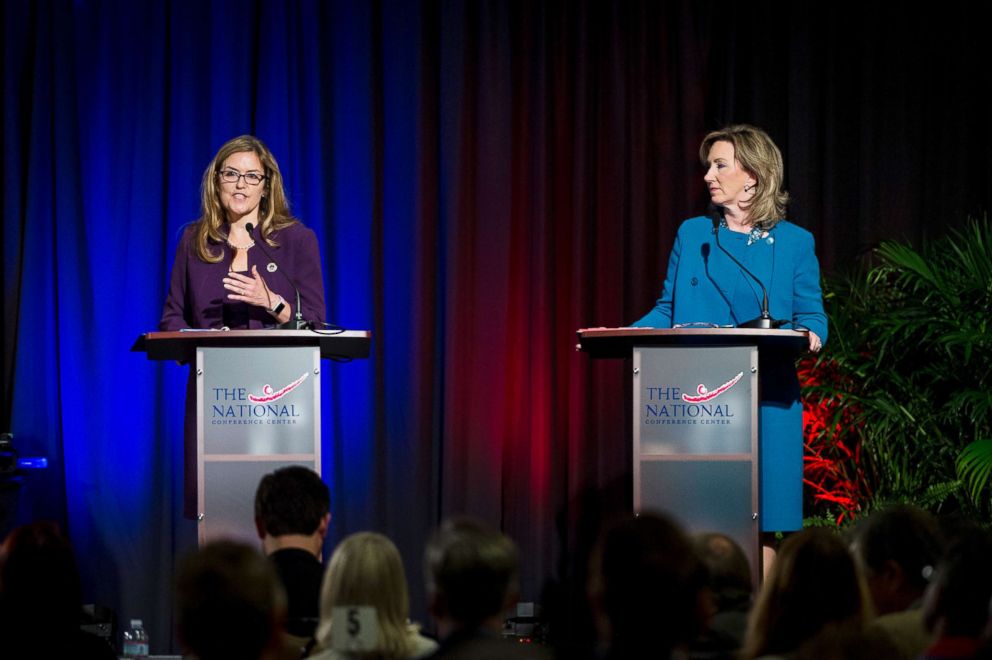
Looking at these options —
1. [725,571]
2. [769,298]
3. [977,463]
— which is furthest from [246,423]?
[977,463]

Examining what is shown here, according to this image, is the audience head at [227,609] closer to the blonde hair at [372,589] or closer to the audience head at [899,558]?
the blonde hair at [372,589]

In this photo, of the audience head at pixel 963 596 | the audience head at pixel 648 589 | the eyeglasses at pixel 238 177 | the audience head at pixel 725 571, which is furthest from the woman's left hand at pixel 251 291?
the audience head at pixel 963 596

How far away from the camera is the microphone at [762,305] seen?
14.9ft

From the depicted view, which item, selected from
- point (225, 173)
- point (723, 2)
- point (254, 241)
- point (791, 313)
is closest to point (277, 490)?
point (254, 241)

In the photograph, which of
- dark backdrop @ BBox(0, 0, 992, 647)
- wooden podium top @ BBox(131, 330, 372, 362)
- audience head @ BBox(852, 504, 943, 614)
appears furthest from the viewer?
dark backdrop @ BBox(0, 0, 992, 647)

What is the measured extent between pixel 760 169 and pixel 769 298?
524mm

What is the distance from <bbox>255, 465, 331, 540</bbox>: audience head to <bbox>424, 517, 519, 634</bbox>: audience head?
0.98 m

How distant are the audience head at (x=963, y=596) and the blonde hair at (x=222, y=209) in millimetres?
3310

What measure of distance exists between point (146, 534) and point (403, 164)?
2.22m

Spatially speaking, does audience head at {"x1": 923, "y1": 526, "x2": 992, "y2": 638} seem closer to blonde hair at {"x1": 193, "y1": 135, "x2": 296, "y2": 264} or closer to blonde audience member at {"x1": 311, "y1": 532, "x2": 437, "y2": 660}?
blonde audience member at {"x1": 311, "y1": 532, "x2": 437, "y2": 660}

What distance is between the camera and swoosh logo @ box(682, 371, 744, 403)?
454cm

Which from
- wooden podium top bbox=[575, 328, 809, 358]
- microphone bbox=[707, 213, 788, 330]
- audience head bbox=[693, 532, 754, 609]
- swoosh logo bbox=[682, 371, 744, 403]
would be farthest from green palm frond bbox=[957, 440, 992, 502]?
audience head bbox=[693, 532, 754, 609]

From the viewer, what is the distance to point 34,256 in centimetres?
643

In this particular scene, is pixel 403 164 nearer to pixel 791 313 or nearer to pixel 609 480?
pixel 609 480
